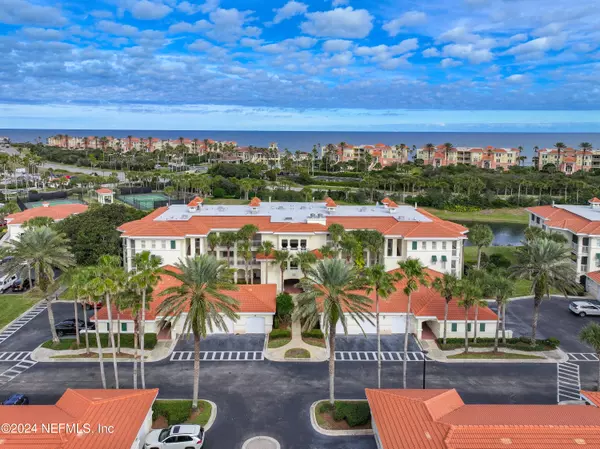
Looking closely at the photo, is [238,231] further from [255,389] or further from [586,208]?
[586,208]

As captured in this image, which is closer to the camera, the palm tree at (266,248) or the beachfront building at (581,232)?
the palm tree at (266,248)

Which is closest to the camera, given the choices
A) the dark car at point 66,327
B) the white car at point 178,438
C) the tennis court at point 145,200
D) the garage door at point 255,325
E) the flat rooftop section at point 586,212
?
the white car at point 178,438

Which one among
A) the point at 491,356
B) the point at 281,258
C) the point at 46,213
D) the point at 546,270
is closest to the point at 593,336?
the point at 491,356

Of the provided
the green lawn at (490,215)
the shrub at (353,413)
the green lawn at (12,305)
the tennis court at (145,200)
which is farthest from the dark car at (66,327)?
the green lawn at (490,215)

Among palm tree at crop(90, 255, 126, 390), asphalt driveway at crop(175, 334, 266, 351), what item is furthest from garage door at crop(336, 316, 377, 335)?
palm tree at crop(90, 255, 126, 390)

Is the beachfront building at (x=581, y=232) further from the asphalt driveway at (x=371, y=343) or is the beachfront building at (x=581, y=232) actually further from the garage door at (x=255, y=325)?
the garage door at (x=255, y=325)

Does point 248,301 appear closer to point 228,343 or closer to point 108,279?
point 228,343
